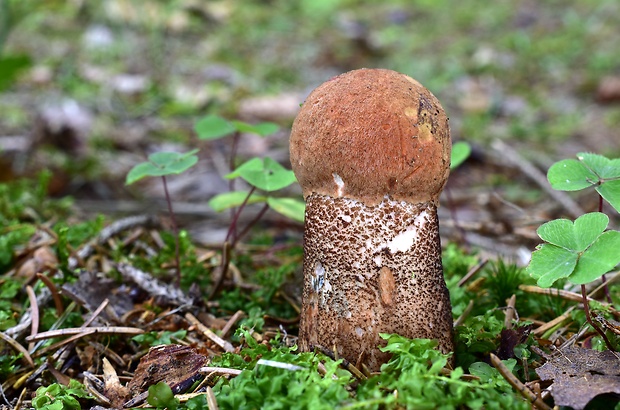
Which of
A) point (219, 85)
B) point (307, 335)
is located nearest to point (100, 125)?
point (219, 85)

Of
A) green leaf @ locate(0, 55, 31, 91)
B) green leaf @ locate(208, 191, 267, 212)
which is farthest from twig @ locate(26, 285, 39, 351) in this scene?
green leaf @ locate(0, 55, 31, 91)

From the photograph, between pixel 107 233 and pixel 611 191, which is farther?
pixel 107 233

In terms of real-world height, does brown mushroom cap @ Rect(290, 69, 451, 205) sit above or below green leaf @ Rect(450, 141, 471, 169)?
above

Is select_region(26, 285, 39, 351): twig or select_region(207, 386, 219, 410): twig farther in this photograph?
select_region(26, 285, 39, 351): twig

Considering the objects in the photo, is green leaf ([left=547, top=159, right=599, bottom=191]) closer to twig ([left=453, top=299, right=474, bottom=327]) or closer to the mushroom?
the mushroom

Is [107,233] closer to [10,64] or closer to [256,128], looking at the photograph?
[256,128]

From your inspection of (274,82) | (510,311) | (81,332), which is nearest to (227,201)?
(81,332)
